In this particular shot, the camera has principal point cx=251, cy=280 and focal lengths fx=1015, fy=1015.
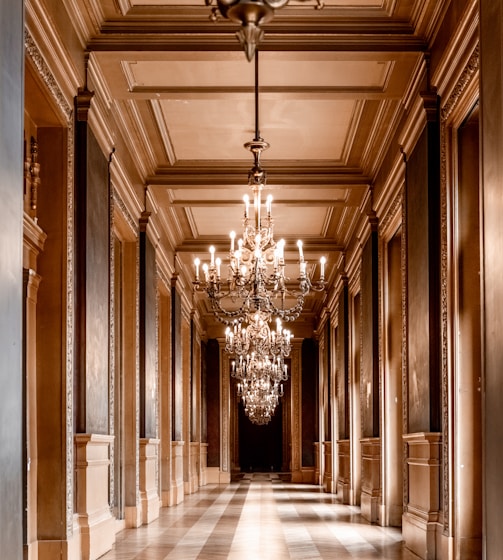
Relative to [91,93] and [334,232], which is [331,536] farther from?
[334,232]

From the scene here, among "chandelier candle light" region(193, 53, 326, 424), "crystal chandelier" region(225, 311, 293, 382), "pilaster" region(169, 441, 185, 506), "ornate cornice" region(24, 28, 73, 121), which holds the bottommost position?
"pilaster" region(169, 441, 185, 506)

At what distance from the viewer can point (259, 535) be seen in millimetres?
12094

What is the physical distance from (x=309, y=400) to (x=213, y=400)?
2800 millimetres

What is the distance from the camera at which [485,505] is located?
19.7 ft

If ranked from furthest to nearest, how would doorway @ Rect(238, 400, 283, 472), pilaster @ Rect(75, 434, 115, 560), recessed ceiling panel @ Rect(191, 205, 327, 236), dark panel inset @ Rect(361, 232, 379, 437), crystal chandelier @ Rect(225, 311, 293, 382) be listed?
doorway @ Rect(238, 400, 283, 472)
recessed ceiling panel @ Rect(191, 205, 327, 236)
crystal chandelier @ Rect(225, 311, 293, 382)
dark panel inset @ Rect(361, 232, 379, 437)
pilaster @ Rect(75, 434, 115, 560)

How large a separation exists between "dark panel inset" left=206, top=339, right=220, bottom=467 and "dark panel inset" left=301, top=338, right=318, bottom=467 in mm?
2483

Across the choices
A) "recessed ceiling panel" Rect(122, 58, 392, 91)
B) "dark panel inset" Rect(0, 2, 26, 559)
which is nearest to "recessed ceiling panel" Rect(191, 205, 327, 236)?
"recessed ceiling panel" Rect(122, 58, 392, 91)

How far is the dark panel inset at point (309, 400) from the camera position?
29.2 meters

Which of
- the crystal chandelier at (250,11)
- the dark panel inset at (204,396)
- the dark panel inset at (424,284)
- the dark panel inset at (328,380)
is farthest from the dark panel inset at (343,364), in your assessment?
the crystal chandelier at (250,11)

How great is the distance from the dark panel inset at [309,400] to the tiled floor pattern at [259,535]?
1031cm

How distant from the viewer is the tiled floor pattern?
10008 millimetres

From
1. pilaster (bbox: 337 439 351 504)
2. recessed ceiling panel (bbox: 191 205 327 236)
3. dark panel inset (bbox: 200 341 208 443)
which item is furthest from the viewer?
dark panel inset (bbox: 200 341 208 443)

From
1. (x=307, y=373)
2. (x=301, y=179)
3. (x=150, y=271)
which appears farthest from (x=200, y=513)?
(x=307, y=373)

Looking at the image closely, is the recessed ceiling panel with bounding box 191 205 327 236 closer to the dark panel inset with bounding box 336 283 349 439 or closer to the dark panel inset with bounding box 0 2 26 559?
the dark panel inset with bounding box 336 283 349 439
